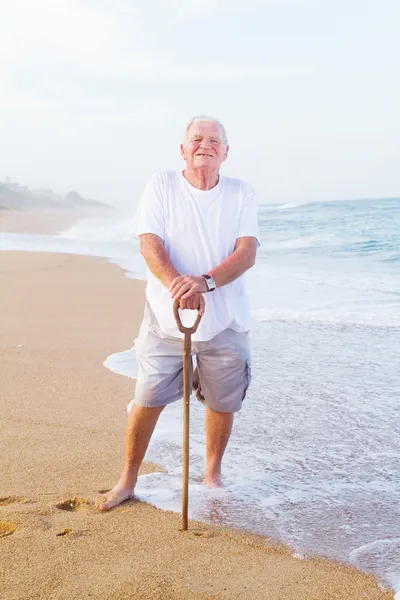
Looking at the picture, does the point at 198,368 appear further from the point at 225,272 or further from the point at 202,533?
the point at 202,533

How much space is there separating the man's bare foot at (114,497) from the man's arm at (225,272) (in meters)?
0.99

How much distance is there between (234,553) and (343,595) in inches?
18.6

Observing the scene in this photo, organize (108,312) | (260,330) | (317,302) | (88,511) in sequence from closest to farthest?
1. (88,511)
2. (260,330)
3. (108,312)
4. (317,302)

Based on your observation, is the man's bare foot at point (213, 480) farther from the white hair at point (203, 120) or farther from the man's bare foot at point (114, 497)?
the white hair at point (203, 120)

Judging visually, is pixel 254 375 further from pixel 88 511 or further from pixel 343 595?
pixel 343 595

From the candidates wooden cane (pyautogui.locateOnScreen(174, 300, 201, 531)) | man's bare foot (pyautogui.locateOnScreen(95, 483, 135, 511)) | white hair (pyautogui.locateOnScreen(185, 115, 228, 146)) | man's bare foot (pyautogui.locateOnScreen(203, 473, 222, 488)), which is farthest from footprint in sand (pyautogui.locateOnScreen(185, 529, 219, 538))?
white hair (pyautogui.locateOnScreen(185, 115, 228, 146))

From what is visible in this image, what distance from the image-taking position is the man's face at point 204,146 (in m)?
3.16

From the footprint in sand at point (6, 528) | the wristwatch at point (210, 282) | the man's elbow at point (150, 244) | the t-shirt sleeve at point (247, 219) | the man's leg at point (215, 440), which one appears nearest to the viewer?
the footprint in sand at point (6, 528)

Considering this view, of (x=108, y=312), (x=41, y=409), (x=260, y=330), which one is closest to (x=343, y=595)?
(x=41, y=409)

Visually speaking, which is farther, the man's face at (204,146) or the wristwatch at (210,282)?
the man's face at (204,146)

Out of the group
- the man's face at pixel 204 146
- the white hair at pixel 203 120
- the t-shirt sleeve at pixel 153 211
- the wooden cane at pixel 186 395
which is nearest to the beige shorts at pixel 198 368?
the wooden cane at pixel 186 395

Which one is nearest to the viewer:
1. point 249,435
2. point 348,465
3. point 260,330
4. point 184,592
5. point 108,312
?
point 184,592

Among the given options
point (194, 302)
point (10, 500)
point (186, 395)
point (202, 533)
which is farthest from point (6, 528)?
point (194, 302)

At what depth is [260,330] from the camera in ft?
24.0
